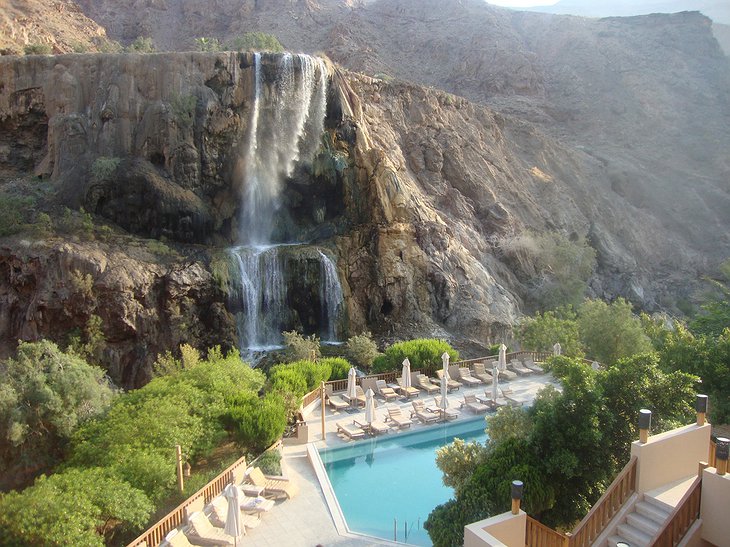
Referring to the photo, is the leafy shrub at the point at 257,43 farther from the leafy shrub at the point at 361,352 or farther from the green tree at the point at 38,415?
the green tree at the point at 38,415

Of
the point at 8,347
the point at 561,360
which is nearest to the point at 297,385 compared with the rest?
the point at 561,360

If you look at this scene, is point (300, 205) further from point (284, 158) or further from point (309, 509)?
point (309, 509)

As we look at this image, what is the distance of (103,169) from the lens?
2942 centimetres

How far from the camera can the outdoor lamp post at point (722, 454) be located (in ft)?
26.8

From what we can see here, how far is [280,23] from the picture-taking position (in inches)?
2702

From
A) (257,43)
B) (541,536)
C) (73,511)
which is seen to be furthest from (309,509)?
(257,43)

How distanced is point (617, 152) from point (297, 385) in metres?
49.3

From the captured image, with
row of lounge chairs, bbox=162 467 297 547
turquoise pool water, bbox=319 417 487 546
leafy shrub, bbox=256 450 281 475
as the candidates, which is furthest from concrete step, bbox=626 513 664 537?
leafy shrub, bbox=256 450 281 475

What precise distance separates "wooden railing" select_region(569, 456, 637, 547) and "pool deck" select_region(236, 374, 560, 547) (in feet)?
13.7

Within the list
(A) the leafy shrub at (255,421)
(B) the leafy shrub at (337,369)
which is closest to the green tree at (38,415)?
(A) the leafy shrub at (255,421)

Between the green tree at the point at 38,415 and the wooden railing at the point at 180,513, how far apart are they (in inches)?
187

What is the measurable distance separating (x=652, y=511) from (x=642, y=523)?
240mm

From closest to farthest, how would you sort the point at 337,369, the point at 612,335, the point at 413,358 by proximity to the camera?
the point at 337,369
the point at 612,335
the point at 413,358

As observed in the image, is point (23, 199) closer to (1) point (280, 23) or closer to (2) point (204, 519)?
(2) point (204, 519)
